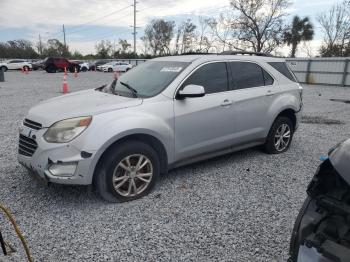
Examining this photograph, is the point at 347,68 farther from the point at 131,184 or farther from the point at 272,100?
the point at 131,184

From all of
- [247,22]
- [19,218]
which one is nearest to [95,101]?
[19,218]

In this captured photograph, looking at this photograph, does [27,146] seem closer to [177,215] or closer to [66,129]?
[66,129]

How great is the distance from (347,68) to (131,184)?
2087 centimetres

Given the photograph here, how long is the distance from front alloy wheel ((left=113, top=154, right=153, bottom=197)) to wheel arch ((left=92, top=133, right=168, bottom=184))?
7.6 inches

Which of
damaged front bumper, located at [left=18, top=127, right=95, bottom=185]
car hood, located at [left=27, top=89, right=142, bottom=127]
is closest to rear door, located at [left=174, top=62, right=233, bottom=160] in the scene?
car hood, located at [left=27, top=89, right=142, bottom=127]

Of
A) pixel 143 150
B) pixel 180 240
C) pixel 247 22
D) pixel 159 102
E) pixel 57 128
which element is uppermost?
pixel 247 22

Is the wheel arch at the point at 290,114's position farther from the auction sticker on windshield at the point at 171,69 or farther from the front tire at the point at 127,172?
the front tire at the point at 127,172

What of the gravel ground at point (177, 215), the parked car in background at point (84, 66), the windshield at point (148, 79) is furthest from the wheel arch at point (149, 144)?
the parked car in background at point (84, 66)

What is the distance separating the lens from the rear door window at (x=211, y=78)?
163 inches

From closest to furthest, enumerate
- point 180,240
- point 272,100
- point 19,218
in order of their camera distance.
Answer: point 180,240, point 19,218, point 272,100

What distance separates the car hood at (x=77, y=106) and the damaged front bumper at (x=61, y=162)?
219mm

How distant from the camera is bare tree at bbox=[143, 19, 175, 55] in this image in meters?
63.2

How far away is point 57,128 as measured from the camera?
3.29 metres

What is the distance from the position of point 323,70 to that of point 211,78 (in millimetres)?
20507
